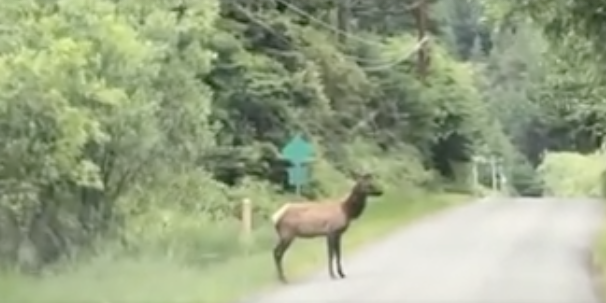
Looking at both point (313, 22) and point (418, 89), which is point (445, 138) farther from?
point (313, 22)

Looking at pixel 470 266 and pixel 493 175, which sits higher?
pixel 470 266

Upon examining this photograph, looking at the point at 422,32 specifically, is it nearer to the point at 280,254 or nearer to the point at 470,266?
the point at 470,266

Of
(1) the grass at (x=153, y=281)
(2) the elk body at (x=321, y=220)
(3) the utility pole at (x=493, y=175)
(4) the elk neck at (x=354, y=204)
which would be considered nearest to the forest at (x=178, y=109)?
(1) the grass at (x=153, y=281)

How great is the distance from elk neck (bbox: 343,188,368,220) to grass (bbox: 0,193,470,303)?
1.20 m

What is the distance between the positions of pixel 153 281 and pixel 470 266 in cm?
747

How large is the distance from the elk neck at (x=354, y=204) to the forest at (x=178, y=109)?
2414mm

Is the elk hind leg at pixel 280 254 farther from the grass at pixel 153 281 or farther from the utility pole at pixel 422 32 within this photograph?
the utility pole at pixel 422 32

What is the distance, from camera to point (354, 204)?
78.5 ft

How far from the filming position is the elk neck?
23.9 metres

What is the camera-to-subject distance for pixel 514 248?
1189 inches

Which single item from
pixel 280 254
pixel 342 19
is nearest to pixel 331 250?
pixel 280 254

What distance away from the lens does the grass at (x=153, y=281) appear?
18359 millimetres

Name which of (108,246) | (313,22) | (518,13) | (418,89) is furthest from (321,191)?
(518,13)

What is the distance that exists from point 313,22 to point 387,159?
8.28 metres
